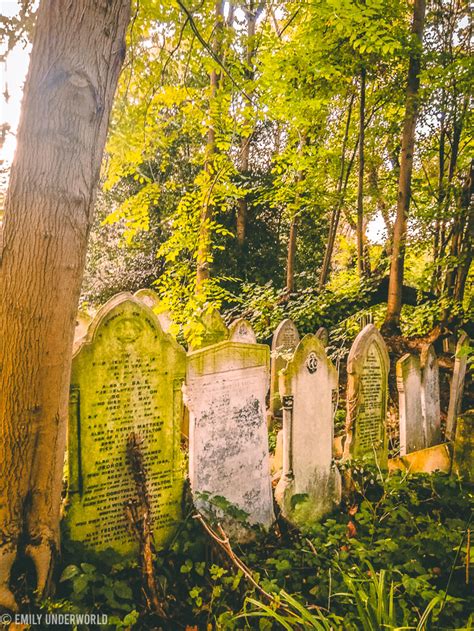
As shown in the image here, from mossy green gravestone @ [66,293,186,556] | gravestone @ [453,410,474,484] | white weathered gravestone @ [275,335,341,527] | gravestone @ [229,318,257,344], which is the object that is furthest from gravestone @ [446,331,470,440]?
mossy green gravestone @ [66,293,186,556]

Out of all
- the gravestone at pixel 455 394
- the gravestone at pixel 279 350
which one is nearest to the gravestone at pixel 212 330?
the gravestone at pixel 279 350

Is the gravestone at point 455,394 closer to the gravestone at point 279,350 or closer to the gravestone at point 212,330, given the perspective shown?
the gravestone at point 279,350

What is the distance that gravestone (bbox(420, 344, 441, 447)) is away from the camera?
5.15 metres

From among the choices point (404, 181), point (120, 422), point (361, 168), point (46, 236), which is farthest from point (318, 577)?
point (361, 168)

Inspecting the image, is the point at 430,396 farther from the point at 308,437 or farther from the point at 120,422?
the point at 120,422

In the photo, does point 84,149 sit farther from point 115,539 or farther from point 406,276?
point 406,276

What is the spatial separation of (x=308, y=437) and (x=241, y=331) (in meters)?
2.57

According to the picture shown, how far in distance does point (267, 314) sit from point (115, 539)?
498 cm

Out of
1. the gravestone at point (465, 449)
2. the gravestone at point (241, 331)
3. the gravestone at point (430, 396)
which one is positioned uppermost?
the gravestone at point (241, 331)

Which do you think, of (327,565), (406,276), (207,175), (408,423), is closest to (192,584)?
(327,565)

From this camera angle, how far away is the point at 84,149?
188cm

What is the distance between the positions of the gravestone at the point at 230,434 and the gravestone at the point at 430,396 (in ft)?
8.79

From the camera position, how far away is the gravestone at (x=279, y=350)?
6.48 m

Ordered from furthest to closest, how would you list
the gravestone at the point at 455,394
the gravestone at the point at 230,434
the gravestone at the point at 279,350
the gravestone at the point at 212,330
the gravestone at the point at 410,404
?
the gravestone at the point at 279,350, the gravestone at the point at 212,330, the gravestone at the point at 455,394, the gravestone at the point at 410,404, the gravestone at the point at 230,434
